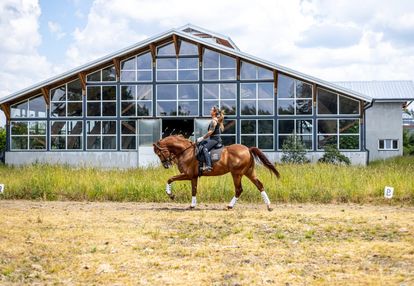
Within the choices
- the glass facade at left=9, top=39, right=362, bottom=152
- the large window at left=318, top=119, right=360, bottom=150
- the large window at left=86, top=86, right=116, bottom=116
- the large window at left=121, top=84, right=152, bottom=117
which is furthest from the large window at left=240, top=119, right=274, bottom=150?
the large window at left=86, top=86, right=116, bottom=116

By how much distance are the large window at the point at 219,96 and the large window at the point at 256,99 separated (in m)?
0.55

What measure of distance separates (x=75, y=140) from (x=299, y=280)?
95.4 feet

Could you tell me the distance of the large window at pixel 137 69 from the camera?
34375mm

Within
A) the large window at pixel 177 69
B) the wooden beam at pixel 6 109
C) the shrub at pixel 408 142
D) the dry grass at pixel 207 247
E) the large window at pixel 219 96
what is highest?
the large window at pixel 177 69

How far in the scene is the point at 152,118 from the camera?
34.0m

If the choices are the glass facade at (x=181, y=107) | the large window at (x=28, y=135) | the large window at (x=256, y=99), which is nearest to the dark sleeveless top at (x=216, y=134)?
the glass facade at (x=181, y=107)

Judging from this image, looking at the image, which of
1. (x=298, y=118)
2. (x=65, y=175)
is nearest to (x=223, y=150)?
(x=65, y=175)

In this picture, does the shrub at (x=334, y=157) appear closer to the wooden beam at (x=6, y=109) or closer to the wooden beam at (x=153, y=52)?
the wooden beam at (x=153, y=52)

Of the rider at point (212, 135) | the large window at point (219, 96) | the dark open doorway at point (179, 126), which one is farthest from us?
the dark open doorway at point (179, 126)

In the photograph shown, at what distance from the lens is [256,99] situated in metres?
33.7

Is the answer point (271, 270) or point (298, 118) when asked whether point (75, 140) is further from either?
point (271, 270)

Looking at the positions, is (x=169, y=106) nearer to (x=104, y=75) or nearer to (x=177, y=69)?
(x=177, y=69)

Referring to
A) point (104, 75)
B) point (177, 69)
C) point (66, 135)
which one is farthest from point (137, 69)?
point (66, 135)

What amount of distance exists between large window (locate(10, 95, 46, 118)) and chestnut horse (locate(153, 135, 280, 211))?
2203cm
